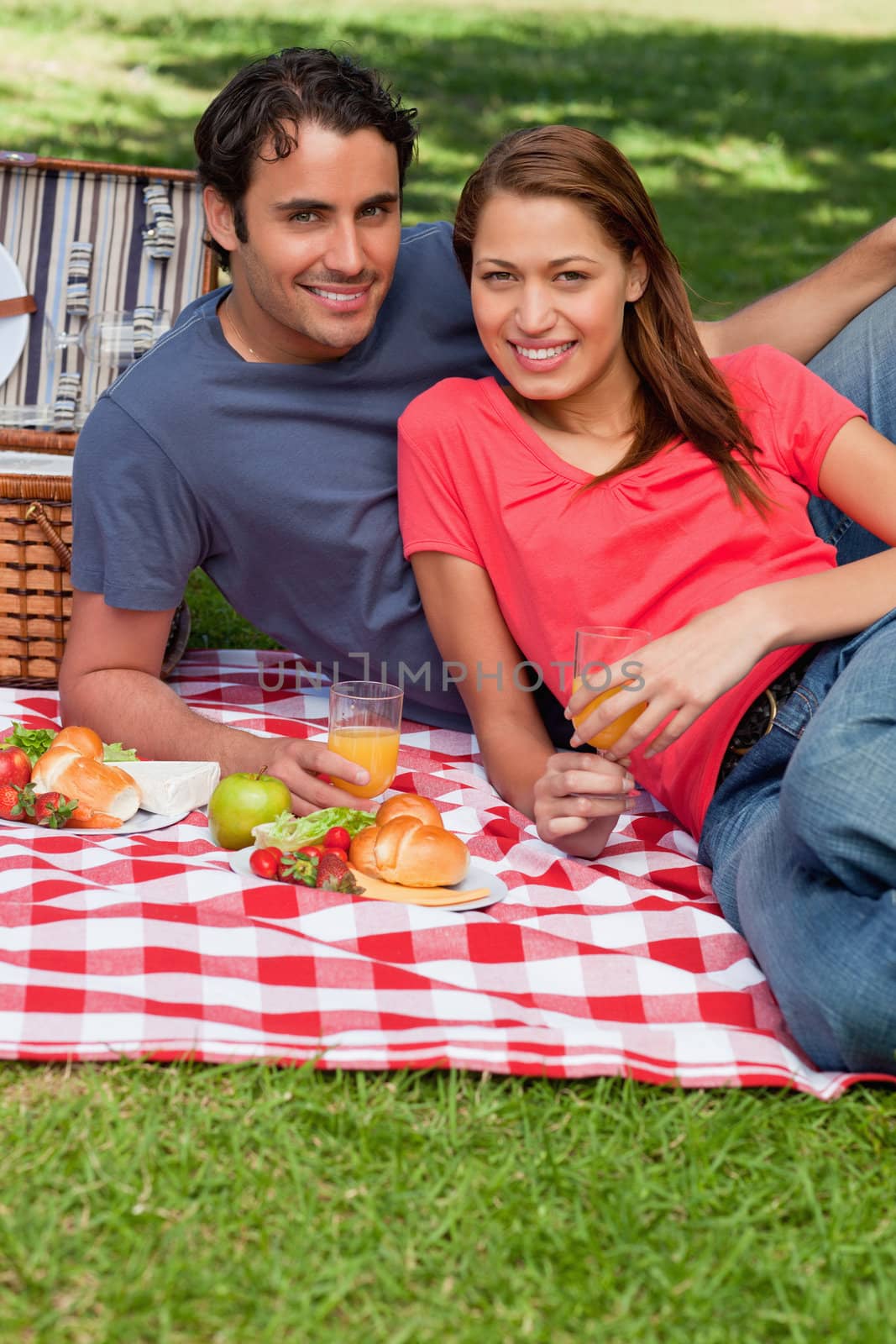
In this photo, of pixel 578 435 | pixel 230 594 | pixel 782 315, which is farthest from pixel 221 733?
pixel 782 315

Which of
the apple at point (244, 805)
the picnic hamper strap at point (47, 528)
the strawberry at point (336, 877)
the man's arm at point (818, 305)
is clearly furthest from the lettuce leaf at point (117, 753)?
the man's arm at point (818, 305)

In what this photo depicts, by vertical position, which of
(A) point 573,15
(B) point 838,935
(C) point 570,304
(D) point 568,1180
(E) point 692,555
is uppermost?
(A) point 573,15

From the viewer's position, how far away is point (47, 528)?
11.9ft

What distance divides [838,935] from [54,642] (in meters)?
2.31

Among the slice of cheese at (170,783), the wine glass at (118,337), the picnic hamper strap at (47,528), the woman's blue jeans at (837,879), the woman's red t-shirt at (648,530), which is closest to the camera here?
the woman's blue jeans at (837,879)

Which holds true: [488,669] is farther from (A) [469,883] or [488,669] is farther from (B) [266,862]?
(B) [266,862]

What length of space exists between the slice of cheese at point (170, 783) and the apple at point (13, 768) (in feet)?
0.63

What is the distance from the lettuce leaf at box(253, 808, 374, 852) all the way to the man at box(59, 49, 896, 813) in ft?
0.31

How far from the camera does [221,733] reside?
302 centimetres

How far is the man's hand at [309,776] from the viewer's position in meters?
2.77

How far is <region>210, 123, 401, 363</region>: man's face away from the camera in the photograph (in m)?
2.90

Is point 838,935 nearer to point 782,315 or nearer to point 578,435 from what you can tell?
point 578,435

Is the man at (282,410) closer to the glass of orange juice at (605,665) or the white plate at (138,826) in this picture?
the white plate at (138,826)

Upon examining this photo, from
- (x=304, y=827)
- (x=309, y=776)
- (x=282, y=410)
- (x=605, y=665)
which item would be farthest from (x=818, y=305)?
(x=304, y=827)
